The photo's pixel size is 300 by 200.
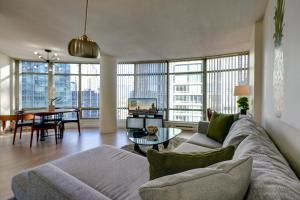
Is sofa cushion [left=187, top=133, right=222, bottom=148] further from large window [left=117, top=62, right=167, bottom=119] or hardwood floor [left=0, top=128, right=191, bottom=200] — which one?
large window [left=117, top=62, right=167, bottom=119]

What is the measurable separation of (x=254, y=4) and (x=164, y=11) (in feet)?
4.34

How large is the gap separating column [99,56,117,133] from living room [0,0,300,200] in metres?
0.03

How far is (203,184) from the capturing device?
73 centimetres

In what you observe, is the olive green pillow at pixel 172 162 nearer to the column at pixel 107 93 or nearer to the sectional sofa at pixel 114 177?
the sectional sofa at pixel 114 177

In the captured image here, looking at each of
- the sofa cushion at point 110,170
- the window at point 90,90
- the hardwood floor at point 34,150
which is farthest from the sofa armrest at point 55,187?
the window at point 90,90

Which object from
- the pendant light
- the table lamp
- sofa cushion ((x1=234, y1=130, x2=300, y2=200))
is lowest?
sofa cushion ((x1=234, y1=130, x2=300, y2=200))

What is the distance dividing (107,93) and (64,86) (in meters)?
2.29

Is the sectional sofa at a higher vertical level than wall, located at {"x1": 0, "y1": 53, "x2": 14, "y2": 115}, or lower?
lower

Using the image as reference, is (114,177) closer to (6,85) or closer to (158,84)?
(158,84)

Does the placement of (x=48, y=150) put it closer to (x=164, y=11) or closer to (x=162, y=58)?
(x=164, y=11)

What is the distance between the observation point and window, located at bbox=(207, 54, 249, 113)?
5.48 m

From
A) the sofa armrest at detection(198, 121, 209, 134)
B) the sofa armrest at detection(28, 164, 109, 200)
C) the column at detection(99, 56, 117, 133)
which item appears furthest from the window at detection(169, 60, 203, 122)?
the sofa armrest at detection(28, 164, 109, 200)

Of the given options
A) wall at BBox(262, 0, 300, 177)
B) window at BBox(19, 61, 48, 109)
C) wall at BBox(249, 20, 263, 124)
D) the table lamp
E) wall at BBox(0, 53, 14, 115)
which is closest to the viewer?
wall at BBox(262, 0, 300, 177)

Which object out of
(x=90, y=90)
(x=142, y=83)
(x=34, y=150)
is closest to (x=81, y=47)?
(x=34, y=150)
